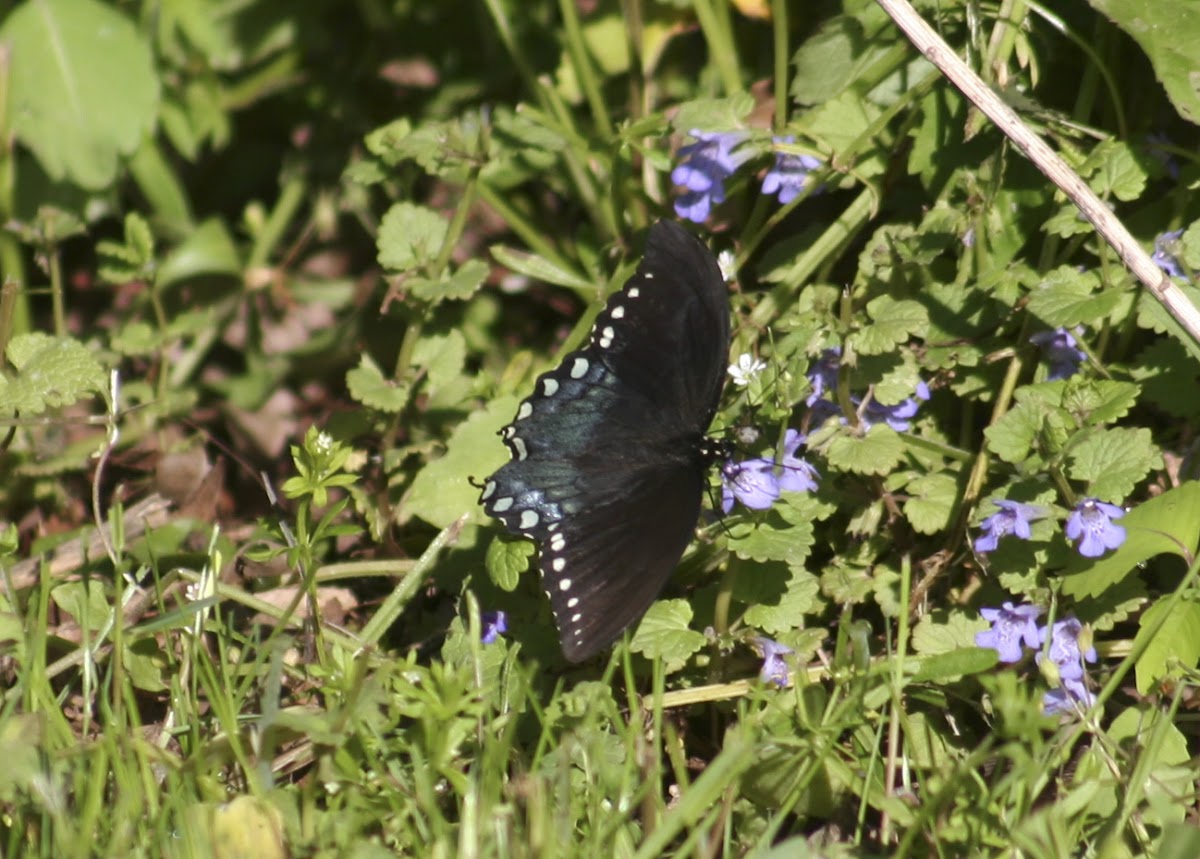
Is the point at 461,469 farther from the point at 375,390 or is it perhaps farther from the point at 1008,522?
the point at 1008,522

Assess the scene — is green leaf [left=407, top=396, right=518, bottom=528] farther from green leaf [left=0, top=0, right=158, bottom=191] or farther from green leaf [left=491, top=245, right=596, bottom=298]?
green leaf [left=0, top=0, right=158, bottom=191]

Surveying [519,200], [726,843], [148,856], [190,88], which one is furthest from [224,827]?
[190,88]

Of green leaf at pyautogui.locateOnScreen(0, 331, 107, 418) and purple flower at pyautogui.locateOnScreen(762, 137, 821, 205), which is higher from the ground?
purple flower at pyautogui.locateOnScreen(762, 137, 821, 205)

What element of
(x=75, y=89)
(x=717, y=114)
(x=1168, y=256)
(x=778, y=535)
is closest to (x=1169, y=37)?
(x=1168, y=256)

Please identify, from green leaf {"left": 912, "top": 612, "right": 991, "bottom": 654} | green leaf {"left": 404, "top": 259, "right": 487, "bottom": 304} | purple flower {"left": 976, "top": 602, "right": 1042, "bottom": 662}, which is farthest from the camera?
green leaf {"left": 404, "top": 259, "right": 487, "bottom": 304}

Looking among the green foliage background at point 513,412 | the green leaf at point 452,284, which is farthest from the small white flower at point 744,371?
the green leaf at point 452,284

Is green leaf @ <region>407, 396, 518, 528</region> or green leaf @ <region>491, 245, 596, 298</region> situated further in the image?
green leaf @ <region>491, 245, 596, 298</region>

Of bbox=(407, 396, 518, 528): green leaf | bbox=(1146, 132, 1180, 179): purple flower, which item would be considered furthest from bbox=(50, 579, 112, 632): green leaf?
bbox=(1146, 132, 1180, 179): purple flower
